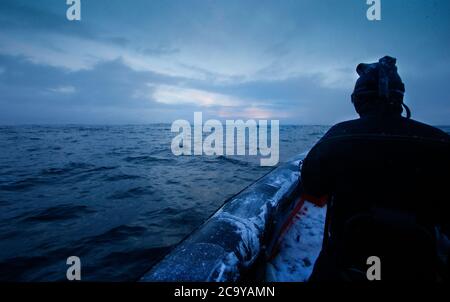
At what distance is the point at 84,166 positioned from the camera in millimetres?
8445

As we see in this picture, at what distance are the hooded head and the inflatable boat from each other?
1.83m

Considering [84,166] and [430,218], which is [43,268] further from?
[84,166]

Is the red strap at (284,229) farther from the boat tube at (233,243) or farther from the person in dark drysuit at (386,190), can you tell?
the person in dark drysuit at (386,190)

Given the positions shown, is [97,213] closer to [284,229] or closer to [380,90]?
[284,229]

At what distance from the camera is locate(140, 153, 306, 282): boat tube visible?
193 centimetres

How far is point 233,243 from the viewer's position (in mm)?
2424

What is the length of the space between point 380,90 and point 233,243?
6.52 feet

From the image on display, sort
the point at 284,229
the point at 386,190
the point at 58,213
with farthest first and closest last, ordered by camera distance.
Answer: the point at 58,213 → the point at 284,229 → the point at 386,190

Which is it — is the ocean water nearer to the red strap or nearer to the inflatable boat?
the inflatable boat

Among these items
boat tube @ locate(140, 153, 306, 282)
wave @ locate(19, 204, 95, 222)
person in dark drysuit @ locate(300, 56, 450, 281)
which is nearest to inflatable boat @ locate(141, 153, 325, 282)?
boat tube @ locate(140, 153, 306, 282)

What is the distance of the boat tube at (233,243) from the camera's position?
1931 millimetres

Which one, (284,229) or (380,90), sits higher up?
(380,90)

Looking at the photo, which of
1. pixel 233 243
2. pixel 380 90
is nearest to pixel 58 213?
pixel 233 243
